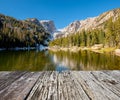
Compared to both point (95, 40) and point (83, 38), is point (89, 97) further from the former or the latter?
point (83, 38)

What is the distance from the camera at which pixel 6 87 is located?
368 centimetres

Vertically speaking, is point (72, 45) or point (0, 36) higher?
point (0, 36)

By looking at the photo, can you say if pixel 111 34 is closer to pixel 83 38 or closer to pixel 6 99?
pixel 83 38

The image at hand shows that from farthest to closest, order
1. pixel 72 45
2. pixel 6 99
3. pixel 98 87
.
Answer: pixel 72 45, pixel 98 87, pixel 6 99

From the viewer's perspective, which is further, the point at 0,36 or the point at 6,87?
the point at 0,36

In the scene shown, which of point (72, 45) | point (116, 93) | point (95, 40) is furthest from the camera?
point (72, 45)

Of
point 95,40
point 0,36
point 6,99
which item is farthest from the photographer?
point 0,36

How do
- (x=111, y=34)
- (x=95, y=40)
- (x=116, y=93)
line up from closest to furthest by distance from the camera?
(x=116, y=93) < (x=111, y=34) < (x=95, y=40)

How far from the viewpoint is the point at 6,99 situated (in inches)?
115

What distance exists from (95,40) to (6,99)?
369 ft

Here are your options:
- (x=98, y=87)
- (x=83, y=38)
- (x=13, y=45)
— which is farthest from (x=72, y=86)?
(x=13, y=45)

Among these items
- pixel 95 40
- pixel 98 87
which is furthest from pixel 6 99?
pixel 95 40

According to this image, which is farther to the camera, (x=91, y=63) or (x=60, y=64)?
(x=91, y=63)

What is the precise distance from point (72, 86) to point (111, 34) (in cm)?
7902
